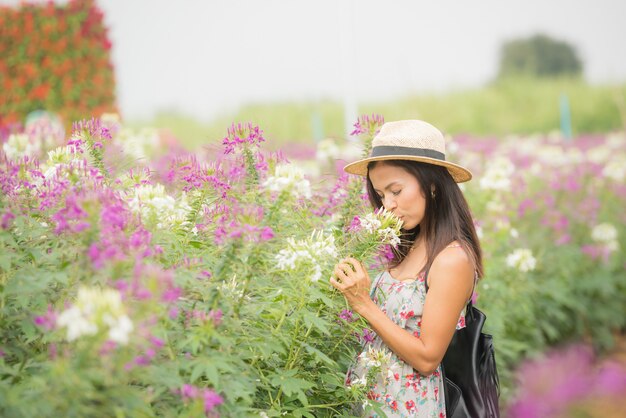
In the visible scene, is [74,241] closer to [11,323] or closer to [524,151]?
[11,323]

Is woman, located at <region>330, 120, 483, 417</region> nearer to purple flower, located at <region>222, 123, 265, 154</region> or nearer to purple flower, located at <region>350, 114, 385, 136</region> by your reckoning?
purple flower, located at <region>350, 114, 385, 136</region>

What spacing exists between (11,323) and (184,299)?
0.48m

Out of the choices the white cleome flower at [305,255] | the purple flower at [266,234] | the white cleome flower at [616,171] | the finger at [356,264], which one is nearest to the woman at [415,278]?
the finger at [356,264]

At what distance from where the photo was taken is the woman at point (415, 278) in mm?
→ 2279

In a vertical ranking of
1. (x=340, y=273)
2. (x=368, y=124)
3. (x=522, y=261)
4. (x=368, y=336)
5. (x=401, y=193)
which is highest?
(x=368, y=124)

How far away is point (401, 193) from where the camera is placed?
97.4 inches

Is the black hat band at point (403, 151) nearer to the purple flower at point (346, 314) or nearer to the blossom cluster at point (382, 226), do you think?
the blossom cluster at point (382, 226)

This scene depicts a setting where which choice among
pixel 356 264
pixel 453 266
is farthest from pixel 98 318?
pixel 453 266

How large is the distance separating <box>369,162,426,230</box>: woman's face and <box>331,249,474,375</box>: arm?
170 millimetres

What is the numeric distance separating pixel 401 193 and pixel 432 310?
1.40 feet

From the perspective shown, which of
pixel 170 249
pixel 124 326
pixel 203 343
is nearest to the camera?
pixel 124 326

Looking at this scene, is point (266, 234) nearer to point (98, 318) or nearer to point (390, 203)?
point (98, 318)

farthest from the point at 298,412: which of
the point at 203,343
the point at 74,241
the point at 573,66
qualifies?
the point at 573,66

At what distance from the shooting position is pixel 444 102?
16.4 m
